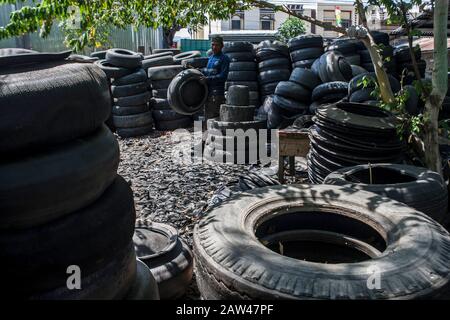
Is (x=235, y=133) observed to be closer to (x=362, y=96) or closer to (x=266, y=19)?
(x=362, y=96)

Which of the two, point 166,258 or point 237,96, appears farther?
point 237,96

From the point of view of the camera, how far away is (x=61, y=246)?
4.89 feet

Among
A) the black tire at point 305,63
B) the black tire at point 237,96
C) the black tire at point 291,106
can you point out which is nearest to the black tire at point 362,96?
the black tire at point 291,106

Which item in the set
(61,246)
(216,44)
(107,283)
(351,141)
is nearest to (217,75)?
(216,44)

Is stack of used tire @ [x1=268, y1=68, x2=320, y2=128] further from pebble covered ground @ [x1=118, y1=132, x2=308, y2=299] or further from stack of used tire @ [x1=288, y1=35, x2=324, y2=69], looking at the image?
stack of used tire @ [x1=288, y1=35, x2=324, y2=69]

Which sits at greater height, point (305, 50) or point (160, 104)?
point (305, 50)

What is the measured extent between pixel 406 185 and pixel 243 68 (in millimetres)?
5894

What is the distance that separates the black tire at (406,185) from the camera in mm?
2814

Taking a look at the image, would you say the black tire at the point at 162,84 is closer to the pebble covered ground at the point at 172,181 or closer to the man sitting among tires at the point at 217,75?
the man sitting among tires at the point at 217,75

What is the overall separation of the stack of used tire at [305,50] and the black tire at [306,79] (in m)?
1.52

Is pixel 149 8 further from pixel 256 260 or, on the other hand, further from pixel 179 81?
pixel 256 260

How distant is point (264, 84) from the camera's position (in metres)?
8.24
